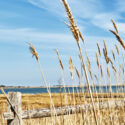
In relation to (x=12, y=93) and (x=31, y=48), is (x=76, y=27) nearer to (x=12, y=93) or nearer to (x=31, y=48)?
(x=31, y=48)

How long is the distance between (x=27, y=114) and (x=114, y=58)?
53.3 inches

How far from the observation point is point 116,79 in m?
3.35

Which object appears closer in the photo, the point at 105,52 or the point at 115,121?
the point at 105,52

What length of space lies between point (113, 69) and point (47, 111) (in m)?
1.06

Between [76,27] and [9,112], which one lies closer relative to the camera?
[76,27]

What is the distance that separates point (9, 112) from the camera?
254 cm

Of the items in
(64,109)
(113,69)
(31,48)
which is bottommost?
(64,109)

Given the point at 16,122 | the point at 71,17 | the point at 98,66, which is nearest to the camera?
the point at 71,17

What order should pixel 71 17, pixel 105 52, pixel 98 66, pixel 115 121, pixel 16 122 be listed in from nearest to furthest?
pixel 71 17, pixel 105 52, pixel 16 122, pixel 98 66, pixel 115 121

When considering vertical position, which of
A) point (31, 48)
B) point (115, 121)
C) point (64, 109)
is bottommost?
point (115, 121)

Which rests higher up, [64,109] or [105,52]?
[105,52]

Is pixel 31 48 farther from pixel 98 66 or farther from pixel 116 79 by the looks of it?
pixel 116 79

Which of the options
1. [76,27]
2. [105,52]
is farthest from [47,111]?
[76,27]

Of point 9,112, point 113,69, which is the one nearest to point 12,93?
point 9,112
